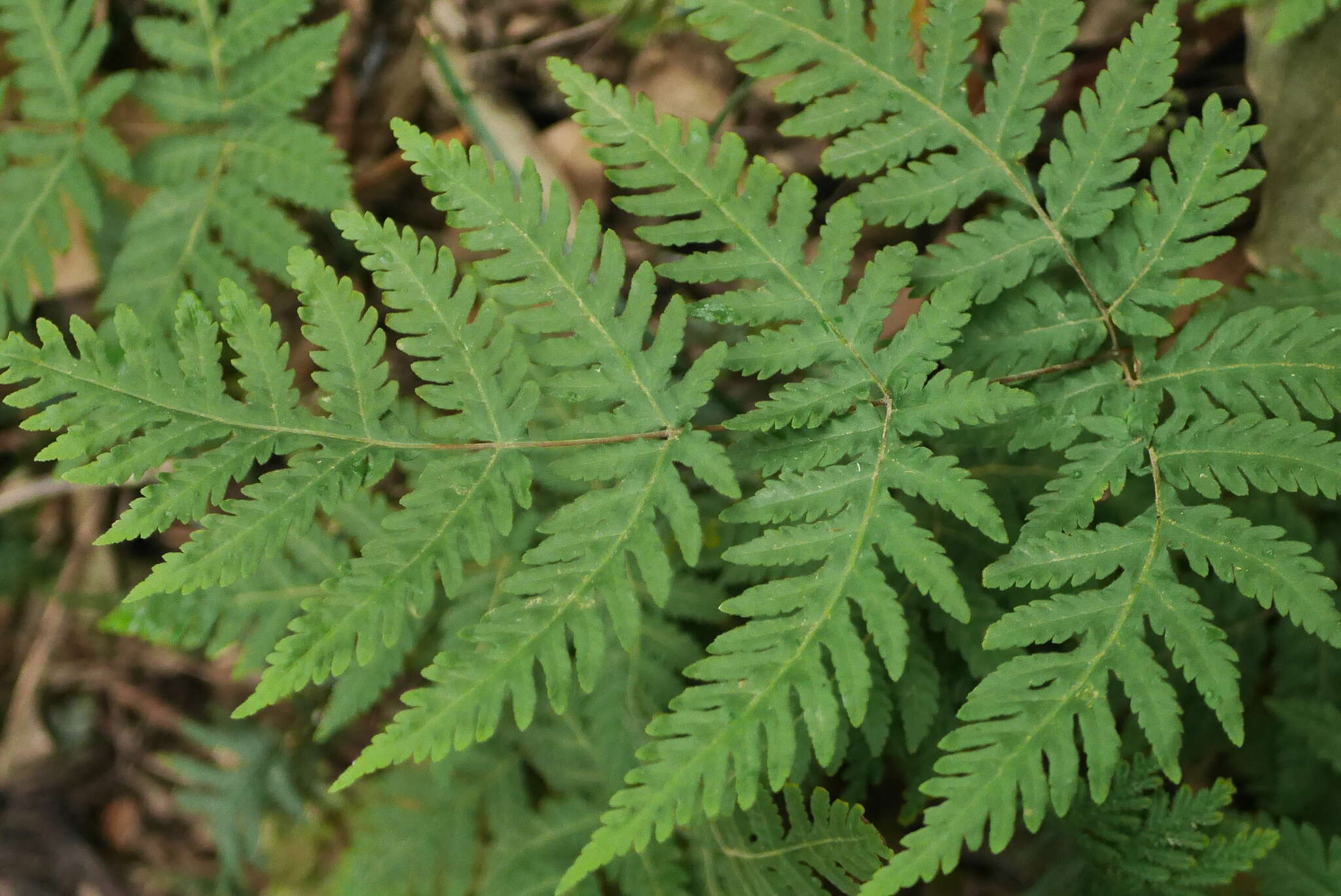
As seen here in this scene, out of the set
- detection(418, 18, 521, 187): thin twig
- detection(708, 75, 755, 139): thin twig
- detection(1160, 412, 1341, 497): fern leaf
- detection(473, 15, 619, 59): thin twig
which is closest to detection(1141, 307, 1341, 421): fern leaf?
detection(1160, 412, 1341, 497): fern leaf

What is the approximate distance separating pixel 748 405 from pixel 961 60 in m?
1.45

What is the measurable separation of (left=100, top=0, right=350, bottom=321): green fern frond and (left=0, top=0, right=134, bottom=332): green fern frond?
0.43ft

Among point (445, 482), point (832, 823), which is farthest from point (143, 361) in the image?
point (832, 823)

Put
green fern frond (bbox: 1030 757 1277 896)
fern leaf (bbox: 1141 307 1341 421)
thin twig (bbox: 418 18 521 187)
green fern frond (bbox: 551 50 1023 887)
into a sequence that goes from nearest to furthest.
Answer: green fern frond (bbox: 551 50 1023 887), fern leaf (bbox: 1141 307 1341 421), green fern frond (bbox: 1030 757 1277 896), thin twig (bbox: 418 18 521 187)

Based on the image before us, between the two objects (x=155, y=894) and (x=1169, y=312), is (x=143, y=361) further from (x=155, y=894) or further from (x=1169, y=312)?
(x=155, y=894)

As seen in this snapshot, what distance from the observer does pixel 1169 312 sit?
9.24ft

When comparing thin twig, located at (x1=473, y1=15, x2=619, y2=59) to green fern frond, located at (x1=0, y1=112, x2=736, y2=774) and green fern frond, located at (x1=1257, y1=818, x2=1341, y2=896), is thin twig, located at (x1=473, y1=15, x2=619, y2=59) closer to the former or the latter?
green fern frond, located at (x1=0, y1=112, x2=736, y2=774)

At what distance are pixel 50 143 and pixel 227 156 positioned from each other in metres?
0.61

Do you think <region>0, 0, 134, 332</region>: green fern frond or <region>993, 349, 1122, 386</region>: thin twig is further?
<region>0, 0, 134, 332</region>: green fern frond

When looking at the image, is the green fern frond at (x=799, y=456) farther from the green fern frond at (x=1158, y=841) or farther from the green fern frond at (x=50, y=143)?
the green fern frond at (x=50, y=143)

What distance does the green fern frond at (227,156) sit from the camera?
2.87 meters

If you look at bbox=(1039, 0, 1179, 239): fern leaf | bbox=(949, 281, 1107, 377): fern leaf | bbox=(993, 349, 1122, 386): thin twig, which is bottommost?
bbox=(993, 349, 1122, 386): thin twig

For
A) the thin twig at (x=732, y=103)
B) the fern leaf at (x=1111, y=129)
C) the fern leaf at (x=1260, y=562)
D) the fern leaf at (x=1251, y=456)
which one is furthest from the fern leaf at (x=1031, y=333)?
the thin twig at (x=732, y=103)

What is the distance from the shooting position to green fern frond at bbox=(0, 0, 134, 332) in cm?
291
